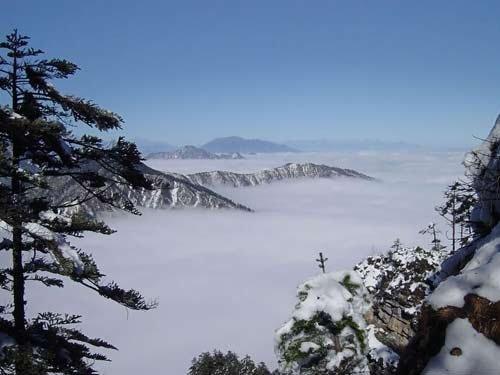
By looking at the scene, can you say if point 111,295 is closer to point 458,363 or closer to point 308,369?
point 458,363

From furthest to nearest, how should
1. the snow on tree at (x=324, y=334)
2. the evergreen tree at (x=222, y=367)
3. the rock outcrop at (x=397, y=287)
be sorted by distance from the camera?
the rock outcrop at (x=397, y=287), the evergreen tree at (x=222, y=367), the snow on tree at (x=324, y=334)

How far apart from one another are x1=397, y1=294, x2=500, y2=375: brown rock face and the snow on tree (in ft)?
33.8

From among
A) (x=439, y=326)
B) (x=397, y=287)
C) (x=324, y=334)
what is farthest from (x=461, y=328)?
(x=397, y=287)

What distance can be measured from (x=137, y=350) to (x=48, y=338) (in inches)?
7614

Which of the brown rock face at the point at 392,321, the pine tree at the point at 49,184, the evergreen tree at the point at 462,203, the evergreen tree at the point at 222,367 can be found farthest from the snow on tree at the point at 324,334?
the evergreen tree at the point at 222,367

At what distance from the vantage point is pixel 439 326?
4.84 m

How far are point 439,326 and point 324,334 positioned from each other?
11424 mm

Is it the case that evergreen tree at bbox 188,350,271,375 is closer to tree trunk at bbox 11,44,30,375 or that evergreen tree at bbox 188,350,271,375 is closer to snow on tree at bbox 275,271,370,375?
snow on tree at bbox 275,271,370,375

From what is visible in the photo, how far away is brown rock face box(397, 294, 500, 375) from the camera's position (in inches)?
174

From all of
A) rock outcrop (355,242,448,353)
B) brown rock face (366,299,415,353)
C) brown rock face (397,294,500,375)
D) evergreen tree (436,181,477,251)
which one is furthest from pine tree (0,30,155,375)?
brown rock face (366,299,415,353)

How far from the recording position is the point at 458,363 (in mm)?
4203

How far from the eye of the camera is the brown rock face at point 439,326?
4414 mm

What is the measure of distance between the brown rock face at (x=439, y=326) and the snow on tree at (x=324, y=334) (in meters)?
10.3

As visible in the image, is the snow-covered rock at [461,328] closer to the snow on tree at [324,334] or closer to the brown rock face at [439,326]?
the brown rock face at [439,326]
